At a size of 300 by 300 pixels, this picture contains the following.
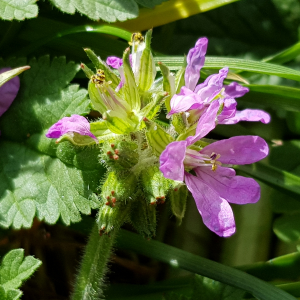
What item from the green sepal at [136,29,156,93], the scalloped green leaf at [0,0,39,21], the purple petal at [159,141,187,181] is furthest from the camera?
the scalloped green leaf at [0,0,39,21]

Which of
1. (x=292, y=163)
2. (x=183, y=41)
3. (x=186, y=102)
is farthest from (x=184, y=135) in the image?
(x=183, y=41)

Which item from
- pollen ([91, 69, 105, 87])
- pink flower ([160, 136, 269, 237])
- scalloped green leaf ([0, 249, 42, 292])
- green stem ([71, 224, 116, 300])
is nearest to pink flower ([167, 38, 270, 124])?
pink flower ([160, 136, 269, 237])

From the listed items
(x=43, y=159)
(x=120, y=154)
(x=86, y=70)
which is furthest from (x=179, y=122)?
(x=43, y=159)

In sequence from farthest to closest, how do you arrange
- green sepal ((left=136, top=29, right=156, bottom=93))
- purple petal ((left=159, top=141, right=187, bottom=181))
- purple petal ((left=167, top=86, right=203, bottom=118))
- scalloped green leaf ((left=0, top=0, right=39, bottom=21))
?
scalloped green leaf ((left=0, top=0, right=39, bottom=21)) → green sepal ((left=136, top=29, right=156, bottom=93)) → purple petal ((left=167, top=86, right=203, bottom=118)) → purple petal ((left=159, top=141, right=187, bottom=181))

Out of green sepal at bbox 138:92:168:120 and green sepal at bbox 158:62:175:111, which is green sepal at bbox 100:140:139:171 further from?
green sepal at bbox 158:62:175:111

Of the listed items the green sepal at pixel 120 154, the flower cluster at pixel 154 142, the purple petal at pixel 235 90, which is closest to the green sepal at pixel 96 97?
the flower cluster at pixel 154 142
